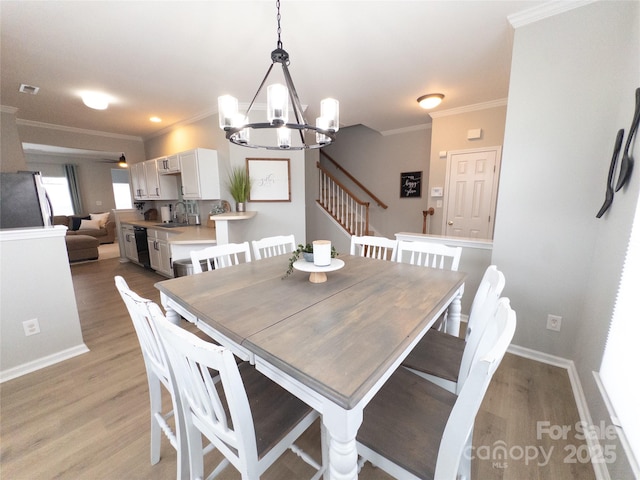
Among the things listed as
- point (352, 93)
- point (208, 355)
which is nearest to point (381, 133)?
point (352, 93)

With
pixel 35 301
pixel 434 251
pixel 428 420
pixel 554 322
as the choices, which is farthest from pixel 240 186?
pixel 554 322

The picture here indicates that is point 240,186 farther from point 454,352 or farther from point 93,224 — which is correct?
point 93,224

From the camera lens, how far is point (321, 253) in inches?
58.9

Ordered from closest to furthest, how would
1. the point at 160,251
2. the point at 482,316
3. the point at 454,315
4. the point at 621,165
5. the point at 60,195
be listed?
the point at 482,316, the point at 621,165, the point at 454,315, the point at 160,251, the point at 60,195

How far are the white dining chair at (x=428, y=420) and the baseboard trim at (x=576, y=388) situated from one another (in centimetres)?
82

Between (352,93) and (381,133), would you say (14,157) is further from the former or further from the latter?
(381,133)

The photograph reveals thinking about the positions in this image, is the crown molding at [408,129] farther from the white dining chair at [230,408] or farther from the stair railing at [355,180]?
the white dining chair at [230,408]

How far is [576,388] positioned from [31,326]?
3989mm

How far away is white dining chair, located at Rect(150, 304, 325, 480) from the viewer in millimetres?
685

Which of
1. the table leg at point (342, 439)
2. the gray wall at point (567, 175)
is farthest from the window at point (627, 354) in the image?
the table leg at point (342, 439)

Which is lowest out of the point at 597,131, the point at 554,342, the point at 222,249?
the point at 554,342

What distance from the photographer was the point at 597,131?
173 cm

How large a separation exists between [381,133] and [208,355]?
214 inches

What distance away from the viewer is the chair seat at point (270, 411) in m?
0.88
